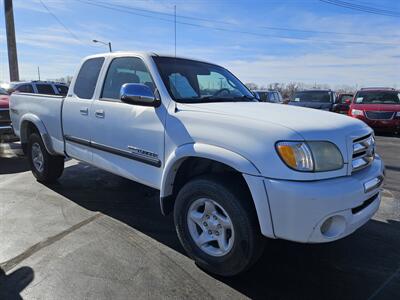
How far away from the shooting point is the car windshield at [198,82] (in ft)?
11.9

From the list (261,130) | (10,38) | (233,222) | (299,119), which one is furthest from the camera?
(10,38)

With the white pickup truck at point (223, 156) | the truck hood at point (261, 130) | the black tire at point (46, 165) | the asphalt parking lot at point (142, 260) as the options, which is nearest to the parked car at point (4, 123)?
the black tire at point (46, 165)

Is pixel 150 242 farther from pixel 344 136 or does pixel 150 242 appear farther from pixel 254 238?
pixel 344 136

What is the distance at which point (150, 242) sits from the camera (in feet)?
12.2

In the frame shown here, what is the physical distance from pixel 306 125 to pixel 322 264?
4.59 ft

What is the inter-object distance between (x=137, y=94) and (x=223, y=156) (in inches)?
42.9

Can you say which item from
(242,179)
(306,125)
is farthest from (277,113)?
(242,179)

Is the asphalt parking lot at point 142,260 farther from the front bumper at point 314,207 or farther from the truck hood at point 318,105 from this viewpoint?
the truck hood at point 318,105

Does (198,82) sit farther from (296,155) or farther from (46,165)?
(46,165)

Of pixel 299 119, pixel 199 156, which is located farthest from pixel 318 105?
pixel 199 156

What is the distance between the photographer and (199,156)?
3.01 m

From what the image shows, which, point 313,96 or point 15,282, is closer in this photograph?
point 15,282

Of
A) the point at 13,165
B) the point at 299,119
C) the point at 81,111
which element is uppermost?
the point at 299,119

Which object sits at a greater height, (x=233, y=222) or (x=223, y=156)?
(x=223, y=156)
